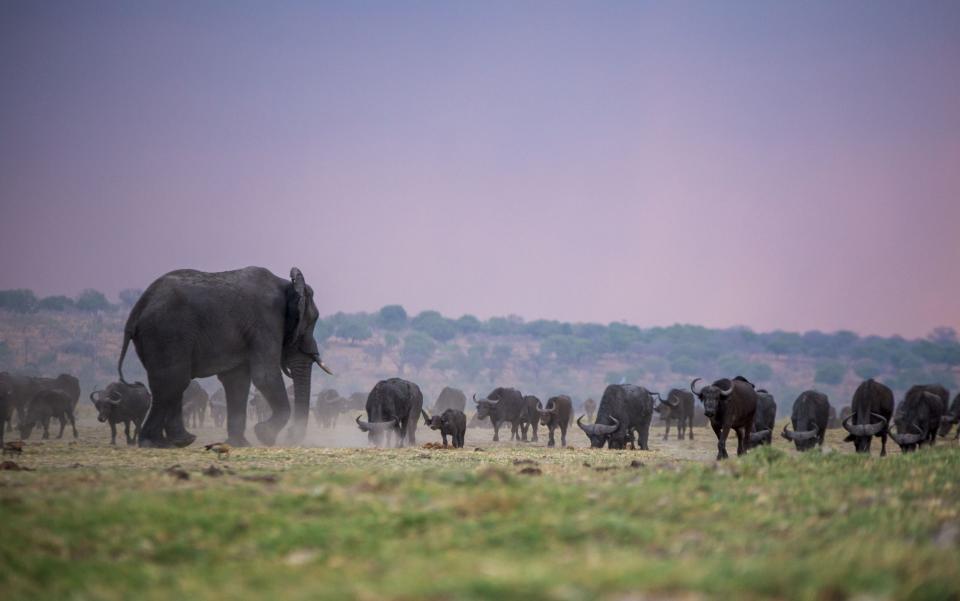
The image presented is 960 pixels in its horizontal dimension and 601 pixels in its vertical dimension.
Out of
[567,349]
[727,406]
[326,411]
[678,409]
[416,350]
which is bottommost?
[326,411]

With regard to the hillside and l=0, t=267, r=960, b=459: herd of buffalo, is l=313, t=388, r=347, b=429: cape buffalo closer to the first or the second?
l=0, t=267, r=960, b=459: herd of buffalo

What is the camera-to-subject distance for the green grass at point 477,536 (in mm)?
6016

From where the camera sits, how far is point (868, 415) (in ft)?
90.2

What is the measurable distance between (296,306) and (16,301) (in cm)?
14176

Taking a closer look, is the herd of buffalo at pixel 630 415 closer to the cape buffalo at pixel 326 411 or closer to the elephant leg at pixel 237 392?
the elephant leg at pixel 237 392

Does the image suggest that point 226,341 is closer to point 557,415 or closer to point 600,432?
point 600,432

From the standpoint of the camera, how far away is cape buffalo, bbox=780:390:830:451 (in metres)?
29.2

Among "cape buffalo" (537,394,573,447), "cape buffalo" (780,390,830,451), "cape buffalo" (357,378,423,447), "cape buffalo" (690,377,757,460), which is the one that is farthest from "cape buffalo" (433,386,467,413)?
"cape buffalo" (690,377,757,460)

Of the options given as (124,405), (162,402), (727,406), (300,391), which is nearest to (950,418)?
(727,406)

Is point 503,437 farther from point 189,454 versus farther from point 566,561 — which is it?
point 566,561

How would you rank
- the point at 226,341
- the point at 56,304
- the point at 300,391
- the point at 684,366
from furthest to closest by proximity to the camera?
1. the point at 684,366
2. the point at 56,304
3. the point at 300,391
4. the point at 226,341

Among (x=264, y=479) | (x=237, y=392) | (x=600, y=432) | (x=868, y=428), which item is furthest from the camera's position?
(x=600, y=432)

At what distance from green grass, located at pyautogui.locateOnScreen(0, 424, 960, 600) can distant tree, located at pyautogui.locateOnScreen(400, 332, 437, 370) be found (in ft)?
510

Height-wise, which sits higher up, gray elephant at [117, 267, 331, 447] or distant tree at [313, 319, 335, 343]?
distant tree at [313, 319, 335, 343]
